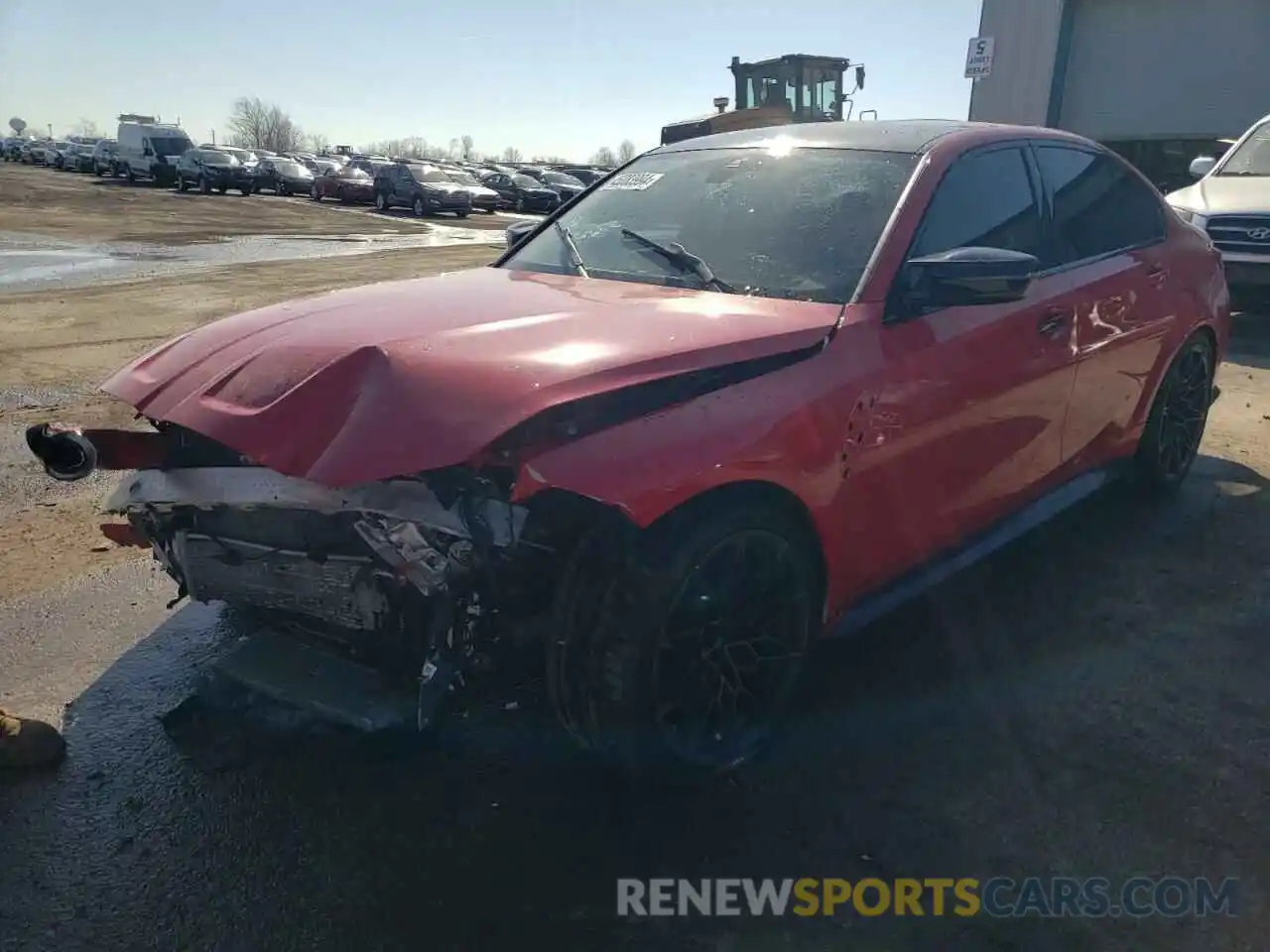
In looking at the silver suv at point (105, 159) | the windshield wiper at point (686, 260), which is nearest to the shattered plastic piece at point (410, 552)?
the windshield wiper at point (686, 260)

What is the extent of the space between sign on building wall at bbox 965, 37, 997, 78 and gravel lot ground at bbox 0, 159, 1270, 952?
16.2 metres

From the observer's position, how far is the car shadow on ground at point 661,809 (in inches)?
86.0

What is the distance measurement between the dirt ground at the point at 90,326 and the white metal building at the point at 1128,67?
37.0ft

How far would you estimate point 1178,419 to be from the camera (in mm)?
4738

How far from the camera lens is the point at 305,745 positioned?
2820 mm

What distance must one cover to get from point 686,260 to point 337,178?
116 ft

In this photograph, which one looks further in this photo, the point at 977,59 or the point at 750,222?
the point at 977,59

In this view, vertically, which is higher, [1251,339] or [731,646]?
[731,646]

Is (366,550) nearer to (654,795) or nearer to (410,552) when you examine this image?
(410,552)

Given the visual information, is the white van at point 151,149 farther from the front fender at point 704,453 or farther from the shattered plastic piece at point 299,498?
the front fender at point 704,453

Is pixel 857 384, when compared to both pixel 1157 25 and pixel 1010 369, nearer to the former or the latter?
pixel 1010 369

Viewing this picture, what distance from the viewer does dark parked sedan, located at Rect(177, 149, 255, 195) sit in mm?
35000

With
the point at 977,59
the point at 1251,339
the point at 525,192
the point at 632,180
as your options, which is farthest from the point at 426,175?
the point at 632,180

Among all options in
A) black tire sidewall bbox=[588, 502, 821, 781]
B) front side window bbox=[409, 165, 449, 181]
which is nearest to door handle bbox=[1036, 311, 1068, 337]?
black tire sidewall bbox=[588, 502, 821, 781]
